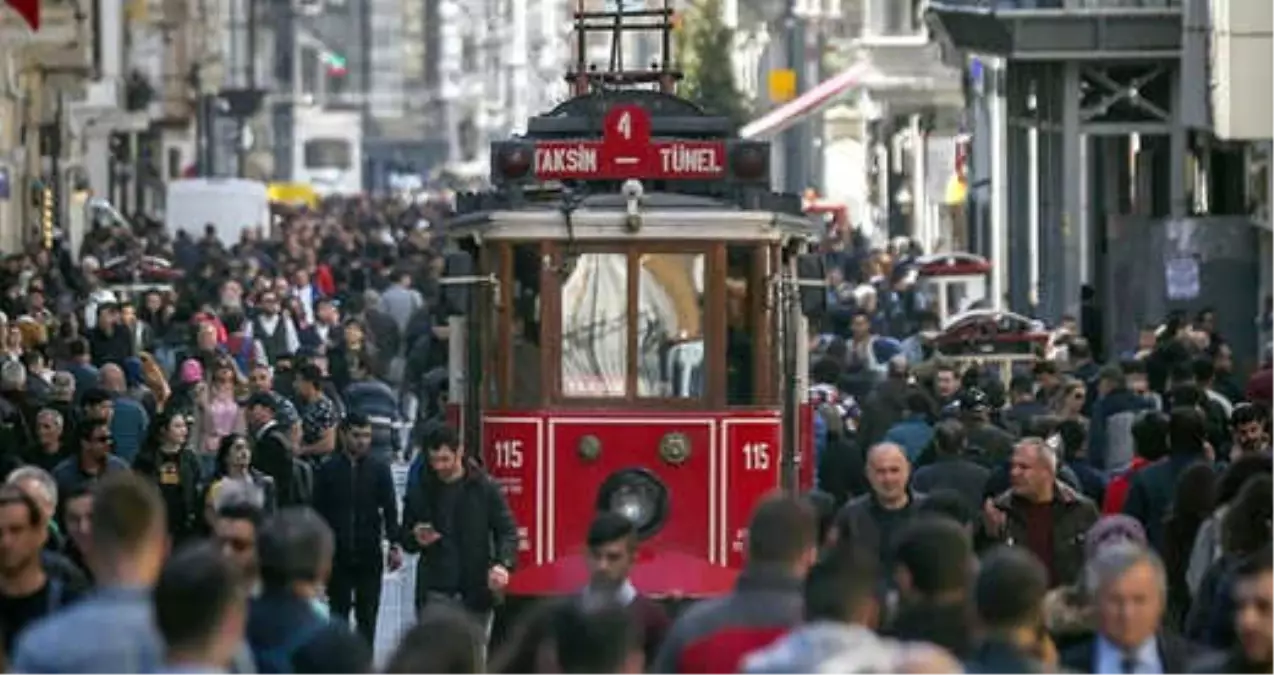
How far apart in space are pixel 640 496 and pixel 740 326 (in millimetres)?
1070

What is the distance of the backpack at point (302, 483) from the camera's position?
22.2 meters

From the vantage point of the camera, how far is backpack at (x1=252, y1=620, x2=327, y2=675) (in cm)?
1266

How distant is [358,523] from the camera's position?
21.8m

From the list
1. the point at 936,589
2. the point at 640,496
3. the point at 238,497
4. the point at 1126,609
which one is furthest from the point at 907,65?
the point at 936,589

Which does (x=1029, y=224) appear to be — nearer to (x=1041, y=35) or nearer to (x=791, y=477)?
(x=1041, y=35)

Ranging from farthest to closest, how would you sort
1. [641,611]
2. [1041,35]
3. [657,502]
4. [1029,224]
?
[1029,224] → [1041,35] → [657,502] → [641,611]

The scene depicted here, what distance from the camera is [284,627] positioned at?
1280 centimetres

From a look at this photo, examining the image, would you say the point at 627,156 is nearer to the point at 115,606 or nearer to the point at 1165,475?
the point at 1165,475

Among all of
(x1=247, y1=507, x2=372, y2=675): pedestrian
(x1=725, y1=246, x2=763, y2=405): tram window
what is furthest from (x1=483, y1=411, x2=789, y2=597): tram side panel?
(x1=247, y1=507, x2=372, y2=675): pedestrian

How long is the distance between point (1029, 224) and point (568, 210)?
30728 mm

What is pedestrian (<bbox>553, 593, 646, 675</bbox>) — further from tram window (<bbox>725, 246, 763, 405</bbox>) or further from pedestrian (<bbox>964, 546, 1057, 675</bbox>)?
tram window (<bbox>725, 246, 763, 405</bbox>)

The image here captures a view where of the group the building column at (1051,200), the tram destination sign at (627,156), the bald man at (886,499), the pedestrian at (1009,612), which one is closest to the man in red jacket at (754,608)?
the pedestrian at (1009,612)

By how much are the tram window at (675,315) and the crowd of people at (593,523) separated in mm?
1026

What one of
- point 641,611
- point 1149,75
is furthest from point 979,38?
point 641,611
